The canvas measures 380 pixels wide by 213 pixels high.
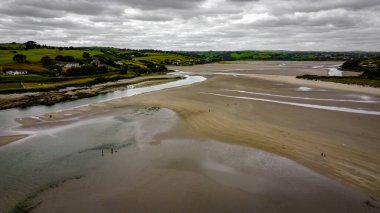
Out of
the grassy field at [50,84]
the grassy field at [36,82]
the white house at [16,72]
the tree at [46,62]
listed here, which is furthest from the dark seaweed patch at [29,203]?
the tree at [46,62]

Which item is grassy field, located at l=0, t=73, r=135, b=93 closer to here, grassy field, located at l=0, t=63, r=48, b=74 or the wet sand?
grassy field, located at l=0, t=63, r=48, b=74

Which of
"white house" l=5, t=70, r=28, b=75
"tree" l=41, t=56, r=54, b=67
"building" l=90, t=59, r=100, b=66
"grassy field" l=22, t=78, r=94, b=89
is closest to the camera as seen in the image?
"grassy field" l=22, t=78, r=94, b=89

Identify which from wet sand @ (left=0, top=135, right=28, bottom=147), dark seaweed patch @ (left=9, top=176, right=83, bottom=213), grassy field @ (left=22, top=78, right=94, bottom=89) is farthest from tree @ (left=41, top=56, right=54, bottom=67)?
dark seaweed patch @ (left=9, top=176, right=83, bottom=213)

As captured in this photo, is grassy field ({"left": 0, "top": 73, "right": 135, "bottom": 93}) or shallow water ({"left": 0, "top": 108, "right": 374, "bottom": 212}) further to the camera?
grassy field ({"left": 0, "top": 73, "right": 135, "bottom": 93})

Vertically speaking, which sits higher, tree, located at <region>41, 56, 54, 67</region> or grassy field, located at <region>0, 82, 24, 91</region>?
tree, located at <region>41, 56, 54, 67</region>

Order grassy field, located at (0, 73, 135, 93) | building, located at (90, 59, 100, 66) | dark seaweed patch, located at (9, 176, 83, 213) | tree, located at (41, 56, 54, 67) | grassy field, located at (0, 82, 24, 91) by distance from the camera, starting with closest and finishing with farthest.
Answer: dark seaweed patch, located at (9, 176, 83, 213) < grassy field, located at (0, 82, 24, 91) < grassy field, located at (0, 73, 135, 93) < tree, located at (41, 56, 54, 67) < building, located at (90, 59, 100, 66)

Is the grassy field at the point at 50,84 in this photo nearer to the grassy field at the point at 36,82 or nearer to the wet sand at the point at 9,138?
the grassy field at the point at 36,82
